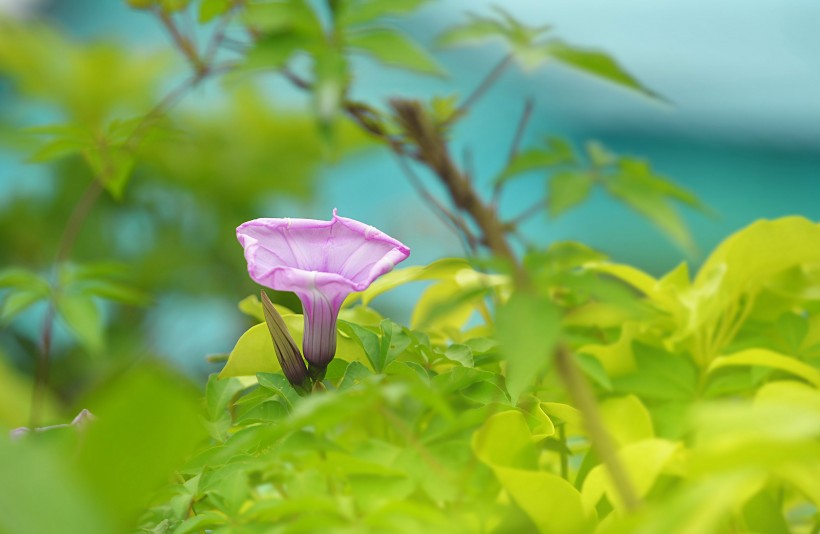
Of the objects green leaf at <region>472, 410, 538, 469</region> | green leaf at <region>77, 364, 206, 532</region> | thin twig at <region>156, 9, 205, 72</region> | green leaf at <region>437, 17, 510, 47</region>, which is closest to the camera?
green leaf at <region>77, 364, 206, 532</region>

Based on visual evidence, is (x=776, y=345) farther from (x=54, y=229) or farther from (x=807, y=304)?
(x=54, y=229)

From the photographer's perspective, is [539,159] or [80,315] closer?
[539,159]

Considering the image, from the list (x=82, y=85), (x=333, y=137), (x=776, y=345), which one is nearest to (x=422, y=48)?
(x=333, y=137)

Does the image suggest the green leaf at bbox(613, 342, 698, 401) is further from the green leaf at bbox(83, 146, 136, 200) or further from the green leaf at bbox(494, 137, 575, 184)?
the green leaf at bbox(83, 146, 136, 200)

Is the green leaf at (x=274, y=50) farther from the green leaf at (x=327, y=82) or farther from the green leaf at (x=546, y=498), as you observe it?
the green leaf at (x=546, y=498)

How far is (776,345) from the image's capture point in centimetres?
35

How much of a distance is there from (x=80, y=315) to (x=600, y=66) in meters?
0.36

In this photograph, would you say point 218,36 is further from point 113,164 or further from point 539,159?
point 539,159

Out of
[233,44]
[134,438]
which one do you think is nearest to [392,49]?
[233,44]

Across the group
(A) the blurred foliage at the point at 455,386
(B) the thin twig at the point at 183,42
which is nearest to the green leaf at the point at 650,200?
(A) the blurred foliage at the point at 455,386

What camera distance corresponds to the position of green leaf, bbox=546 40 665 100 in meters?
0.28

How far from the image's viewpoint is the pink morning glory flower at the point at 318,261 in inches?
11.2

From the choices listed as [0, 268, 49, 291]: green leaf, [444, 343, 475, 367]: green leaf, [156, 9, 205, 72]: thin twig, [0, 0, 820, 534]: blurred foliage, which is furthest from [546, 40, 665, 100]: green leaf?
[0, 268, 49, 291]: green leaf

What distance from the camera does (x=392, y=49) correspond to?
34 cm
